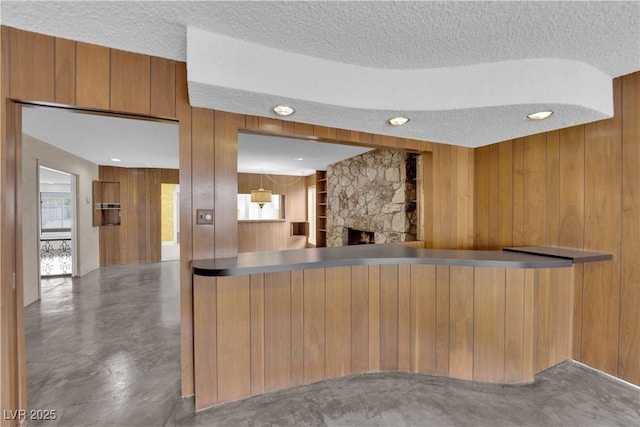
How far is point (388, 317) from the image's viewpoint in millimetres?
2195

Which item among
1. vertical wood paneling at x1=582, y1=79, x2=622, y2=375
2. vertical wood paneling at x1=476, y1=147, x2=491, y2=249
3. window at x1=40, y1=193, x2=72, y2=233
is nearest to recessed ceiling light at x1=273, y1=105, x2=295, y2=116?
vertical wood paneling at x1=476, y1=147, x2=491, y2=249

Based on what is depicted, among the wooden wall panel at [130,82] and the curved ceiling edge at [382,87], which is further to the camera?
the wooden wall panel at [130,82]

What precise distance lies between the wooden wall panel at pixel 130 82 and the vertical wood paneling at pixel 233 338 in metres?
1.23

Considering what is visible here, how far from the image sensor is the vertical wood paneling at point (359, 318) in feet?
7.06

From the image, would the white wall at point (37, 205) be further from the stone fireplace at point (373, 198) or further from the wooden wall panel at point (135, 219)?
the stone fireplace at point (373, 198)

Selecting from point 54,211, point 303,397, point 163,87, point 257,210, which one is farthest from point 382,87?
point 54,211

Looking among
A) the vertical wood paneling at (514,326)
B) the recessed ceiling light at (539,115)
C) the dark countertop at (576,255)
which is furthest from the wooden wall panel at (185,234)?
the dark countertop at (576,255)

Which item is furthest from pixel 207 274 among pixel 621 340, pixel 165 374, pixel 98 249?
pixel 98 249

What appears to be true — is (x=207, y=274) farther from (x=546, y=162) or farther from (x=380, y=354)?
(x=546, y=162)

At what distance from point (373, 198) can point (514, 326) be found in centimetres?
284

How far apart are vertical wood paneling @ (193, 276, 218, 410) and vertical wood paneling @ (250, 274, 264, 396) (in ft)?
0.77

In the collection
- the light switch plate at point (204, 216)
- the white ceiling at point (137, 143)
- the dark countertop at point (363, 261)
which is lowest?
the dark countertop at point (363, 261)

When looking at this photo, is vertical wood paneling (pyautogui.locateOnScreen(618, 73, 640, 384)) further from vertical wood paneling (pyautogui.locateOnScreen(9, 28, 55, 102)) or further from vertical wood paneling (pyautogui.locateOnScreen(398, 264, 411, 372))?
vertical wood paneling (pyautogui.locateOnScreen(9, 28, 55, 102))

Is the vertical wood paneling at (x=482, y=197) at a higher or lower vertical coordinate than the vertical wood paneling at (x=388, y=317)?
higher
